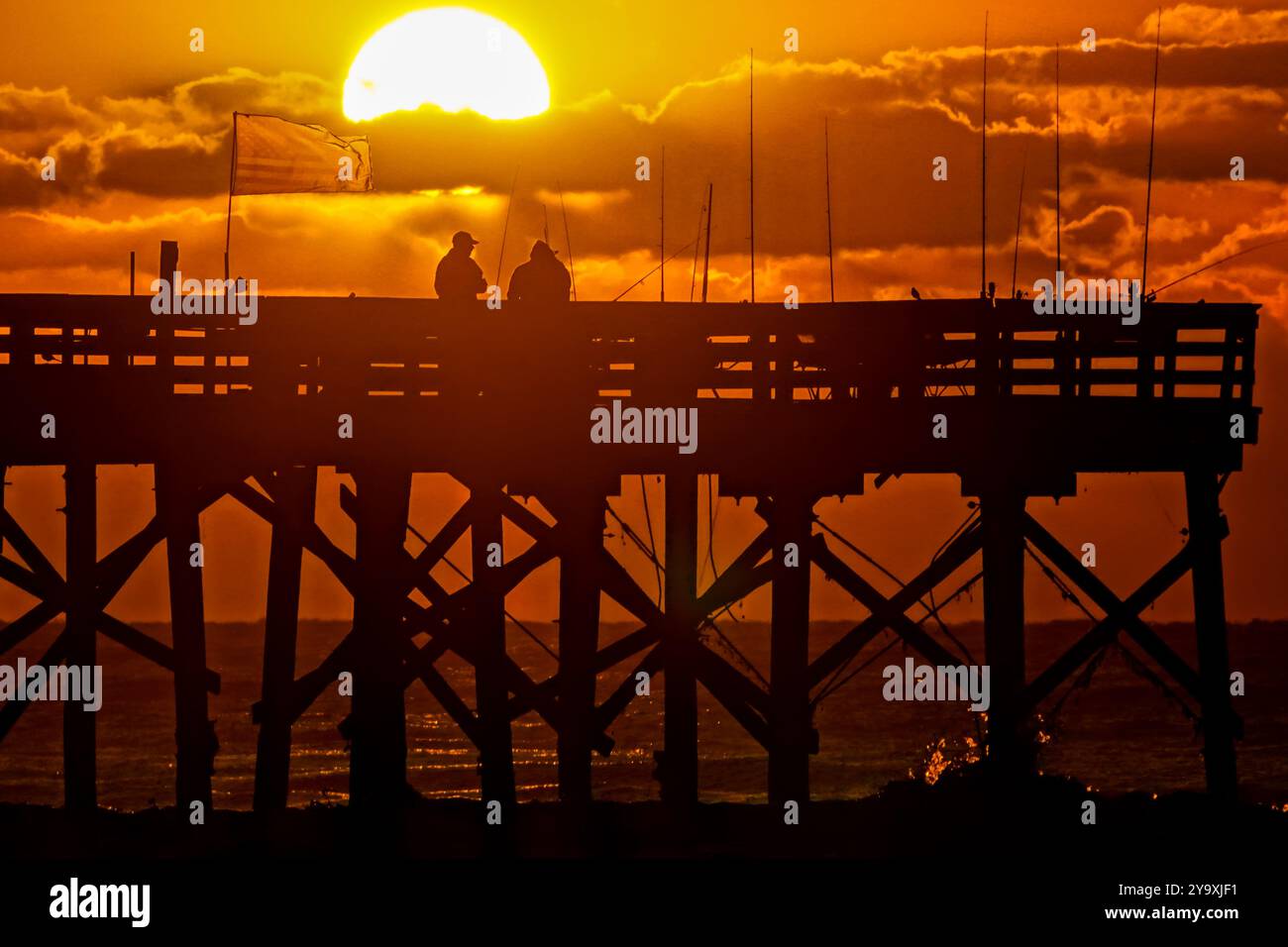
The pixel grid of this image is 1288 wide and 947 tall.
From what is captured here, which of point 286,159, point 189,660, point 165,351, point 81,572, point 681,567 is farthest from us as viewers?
point 286,159

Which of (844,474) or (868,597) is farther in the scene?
(868,597)

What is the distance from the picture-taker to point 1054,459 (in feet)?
61.6

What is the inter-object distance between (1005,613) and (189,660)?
758cm

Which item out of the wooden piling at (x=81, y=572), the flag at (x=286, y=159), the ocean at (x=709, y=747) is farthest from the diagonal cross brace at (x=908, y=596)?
the ocean at (x=709, y=747)

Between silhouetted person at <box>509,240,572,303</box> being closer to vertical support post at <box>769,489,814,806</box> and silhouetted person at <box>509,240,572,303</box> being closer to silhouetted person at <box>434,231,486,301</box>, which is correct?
silhouetted person at <box>434,231,486,301</box>

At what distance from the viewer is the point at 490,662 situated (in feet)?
61.5

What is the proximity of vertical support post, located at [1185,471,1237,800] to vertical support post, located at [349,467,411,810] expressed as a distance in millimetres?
7164

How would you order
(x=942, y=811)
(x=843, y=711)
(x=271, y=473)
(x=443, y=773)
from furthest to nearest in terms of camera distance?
(x=843, y=711) < (x=443, y=773) < (x=271, y=473) < (x=942, y=811)

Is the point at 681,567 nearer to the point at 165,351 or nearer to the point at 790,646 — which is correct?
the point at 790,646

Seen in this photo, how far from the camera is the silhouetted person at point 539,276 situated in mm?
19719

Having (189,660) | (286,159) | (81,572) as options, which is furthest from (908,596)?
(286,159)
